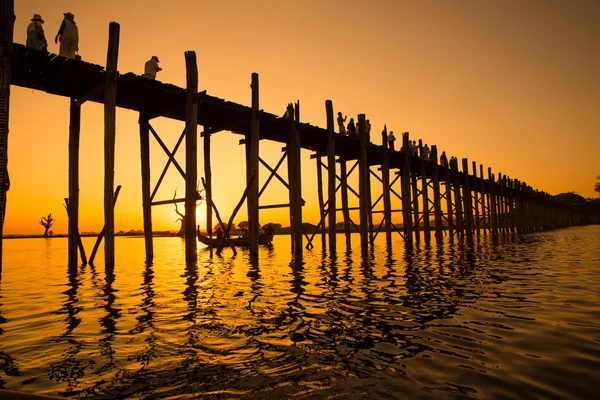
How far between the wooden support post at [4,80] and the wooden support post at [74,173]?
418 cm

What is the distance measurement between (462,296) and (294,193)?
34.5ft

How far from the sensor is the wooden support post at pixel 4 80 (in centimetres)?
690

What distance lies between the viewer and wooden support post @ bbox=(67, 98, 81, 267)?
39.6 feet

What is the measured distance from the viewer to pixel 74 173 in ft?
39.8

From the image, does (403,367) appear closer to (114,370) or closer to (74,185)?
(114,370)

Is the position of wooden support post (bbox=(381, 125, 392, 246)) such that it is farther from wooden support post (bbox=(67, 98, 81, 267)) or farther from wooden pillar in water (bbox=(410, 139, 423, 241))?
wooden support post (bbox=(67, 98, 81, 267))

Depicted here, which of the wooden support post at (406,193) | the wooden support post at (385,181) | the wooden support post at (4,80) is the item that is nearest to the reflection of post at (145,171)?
the wooden support post at (4,80)

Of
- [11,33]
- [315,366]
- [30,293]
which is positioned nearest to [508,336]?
[315,366]

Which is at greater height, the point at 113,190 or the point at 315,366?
the point at 113,190

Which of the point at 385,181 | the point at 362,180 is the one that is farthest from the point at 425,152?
the point at 362,180

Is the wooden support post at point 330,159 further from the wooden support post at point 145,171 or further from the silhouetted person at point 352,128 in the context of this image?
the wooden support post at point 145,171

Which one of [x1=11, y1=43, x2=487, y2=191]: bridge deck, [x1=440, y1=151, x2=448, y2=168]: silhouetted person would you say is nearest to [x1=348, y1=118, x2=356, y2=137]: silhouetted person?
[x1=11, y1=43, x2=487, y2=191]: bridge deck

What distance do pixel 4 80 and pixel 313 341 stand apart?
7657 mm

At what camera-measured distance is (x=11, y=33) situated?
782 centimetres
